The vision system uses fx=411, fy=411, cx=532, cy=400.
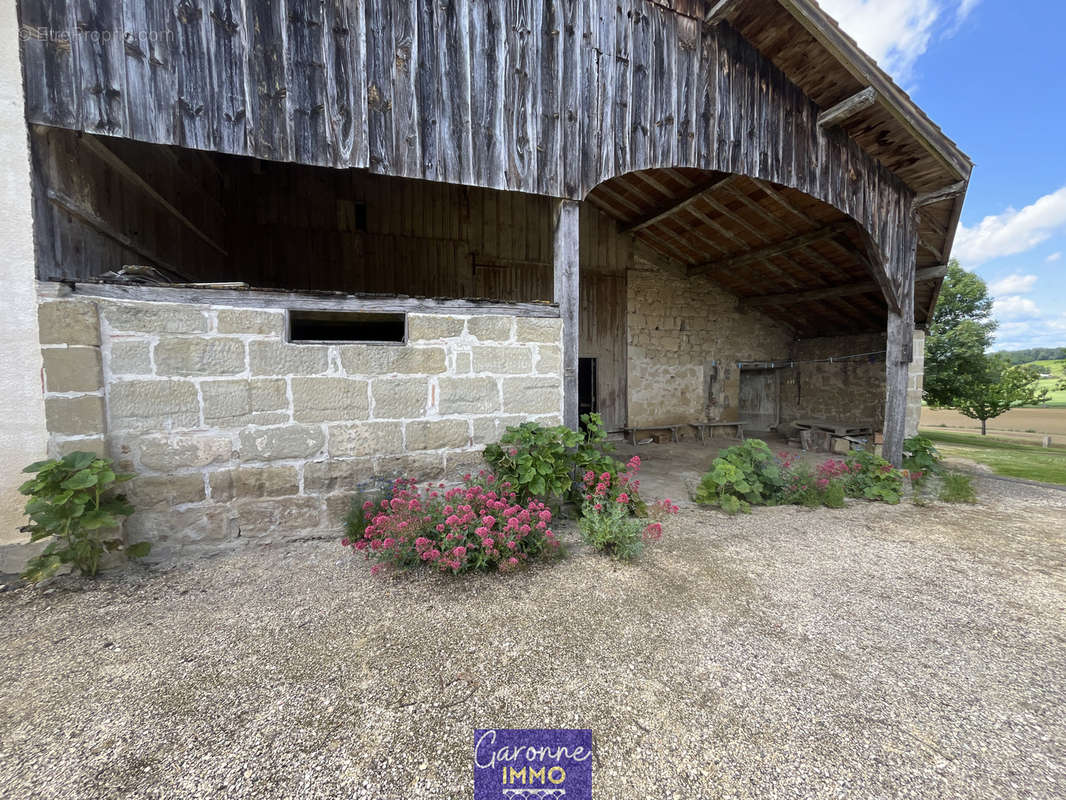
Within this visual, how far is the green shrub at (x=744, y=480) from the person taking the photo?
4.37 metres

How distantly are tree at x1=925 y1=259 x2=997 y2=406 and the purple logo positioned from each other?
14701 millimetres

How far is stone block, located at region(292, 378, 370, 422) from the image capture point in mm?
3248

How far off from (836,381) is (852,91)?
6.75 meters

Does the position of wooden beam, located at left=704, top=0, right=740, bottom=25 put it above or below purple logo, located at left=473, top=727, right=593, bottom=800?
above

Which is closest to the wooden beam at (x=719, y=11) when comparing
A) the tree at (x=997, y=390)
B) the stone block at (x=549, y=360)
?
the stone block at (x=549, y=360)

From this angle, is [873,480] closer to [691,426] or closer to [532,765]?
[691,426]

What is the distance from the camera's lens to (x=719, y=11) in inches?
159

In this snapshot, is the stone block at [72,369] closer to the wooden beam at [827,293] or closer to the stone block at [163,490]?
the stone block at [163,490]

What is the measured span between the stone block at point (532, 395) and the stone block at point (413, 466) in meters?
0.78

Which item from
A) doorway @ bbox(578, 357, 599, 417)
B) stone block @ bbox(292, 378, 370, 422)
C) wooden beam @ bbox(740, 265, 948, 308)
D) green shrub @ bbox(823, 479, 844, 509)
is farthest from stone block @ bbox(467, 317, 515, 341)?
wooden beam @ bbox(740, 265, 948, 308)

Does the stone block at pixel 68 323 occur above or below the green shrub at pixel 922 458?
above

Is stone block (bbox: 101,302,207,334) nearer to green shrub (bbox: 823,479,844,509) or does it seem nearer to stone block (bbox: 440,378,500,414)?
stone block (bbox: 440,378,500,414)

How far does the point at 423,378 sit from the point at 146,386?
1898 mm

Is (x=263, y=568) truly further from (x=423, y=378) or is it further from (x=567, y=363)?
(x=567, y=363)
